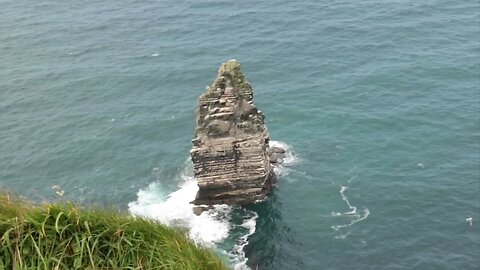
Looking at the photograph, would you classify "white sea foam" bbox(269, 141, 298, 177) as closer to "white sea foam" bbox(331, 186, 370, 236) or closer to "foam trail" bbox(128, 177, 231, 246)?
"foam trail" bbox(128, 177, 231, 246)

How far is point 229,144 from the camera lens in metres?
60.9

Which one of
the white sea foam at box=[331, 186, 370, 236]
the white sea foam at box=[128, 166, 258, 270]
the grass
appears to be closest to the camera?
the grass

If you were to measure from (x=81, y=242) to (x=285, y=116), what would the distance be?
6668 cm

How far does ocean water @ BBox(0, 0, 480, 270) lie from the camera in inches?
2260

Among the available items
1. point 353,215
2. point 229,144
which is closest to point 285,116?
point 229,144

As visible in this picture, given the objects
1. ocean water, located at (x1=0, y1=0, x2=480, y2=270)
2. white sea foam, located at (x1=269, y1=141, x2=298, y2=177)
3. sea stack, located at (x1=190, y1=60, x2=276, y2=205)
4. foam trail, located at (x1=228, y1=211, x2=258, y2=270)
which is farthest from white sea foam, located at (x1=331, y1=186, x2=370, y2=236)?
white sea foam, located at (x1=269, y1=141, x2=298, y2=177)

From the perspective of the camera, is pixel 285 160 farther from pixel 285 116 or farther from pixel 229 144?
pixel 229 144

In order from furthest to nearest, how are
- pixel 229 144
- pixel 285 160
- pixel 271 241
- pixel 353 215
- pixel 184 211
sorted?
pixel 285 160, pixel 184 211, pixel 229 144, pixel 353 215, pixel 271 241

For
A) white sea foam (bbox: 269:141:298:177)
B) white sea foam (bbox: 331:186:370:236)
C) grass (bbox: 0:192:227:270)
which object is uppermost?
grass (bbox: 0:192:227:270)

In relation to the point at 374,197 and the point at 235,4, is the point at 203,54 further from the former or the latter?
the point at 374,197

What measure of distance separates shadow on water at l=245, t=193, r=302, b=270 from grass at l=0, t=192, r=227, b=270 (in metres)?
40.7

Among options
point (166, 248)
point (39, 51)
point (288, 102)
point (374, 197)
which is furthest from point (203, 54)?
point (166, 248)

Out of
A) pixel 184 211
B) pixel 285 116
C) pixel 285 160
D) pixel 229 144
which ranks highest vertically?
pixel 229 144

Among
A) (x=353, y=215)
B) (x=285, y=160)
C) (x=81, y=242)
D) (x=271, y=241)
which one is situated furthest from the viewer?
(x=285, y=160)
